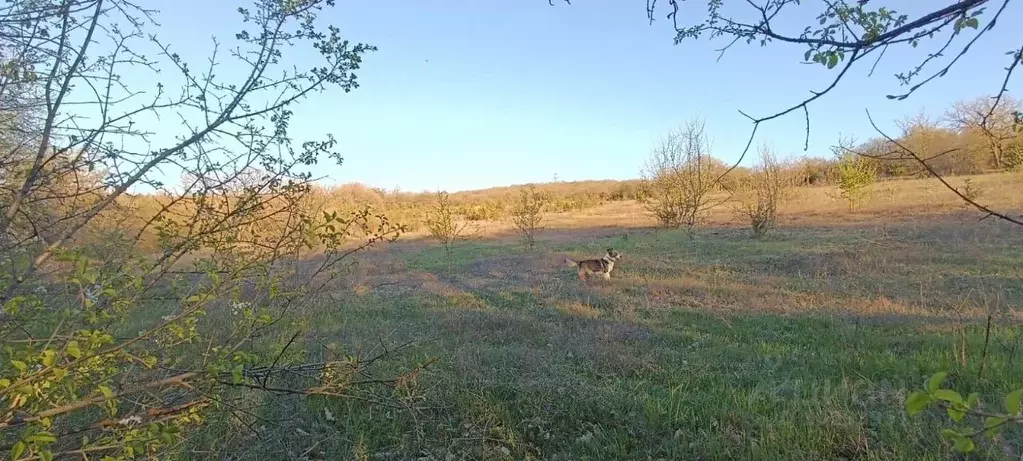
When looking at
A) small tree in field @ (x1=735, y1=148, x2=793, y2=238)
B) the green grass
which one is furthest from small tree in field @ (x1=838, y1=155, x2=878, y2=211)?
the green grass

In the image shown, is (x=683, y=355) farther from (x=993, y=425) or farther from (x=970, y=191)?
(x=970, y=191)

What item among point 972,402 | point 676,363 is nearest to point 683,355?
point 676,363

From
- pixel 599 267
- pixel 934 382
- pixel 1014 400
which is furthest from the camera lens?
pixel 599 267

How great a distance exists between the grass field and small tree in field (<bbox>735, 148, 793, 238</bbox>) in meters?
4.50

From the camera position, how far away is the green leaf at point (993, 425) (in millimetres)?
803

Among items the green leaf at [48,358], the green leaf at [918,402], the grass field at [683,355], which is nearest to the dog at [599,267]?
the grass field at [683,355]

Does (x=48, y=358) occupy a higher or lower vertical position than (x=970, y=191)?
higher

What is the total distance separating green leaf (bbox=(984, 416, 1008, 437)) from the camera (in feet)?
2.63

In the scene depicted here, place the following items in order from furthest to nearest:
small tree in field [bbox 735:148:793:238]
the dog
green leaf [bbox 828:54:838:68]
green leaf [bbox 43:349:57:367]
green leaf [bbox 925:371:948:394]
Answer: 1. small tree in field [bbox 735:148:793:238]
2. the dog
3. green leaf [bbox 828:54:838:68]
4. green leaf [bbox 43:349:57:367]
5. green leaf [bbox 925:371:948:394]

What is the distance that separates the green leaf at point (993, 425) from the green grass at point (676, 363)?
2.27m

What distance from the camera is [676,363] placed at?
536cm

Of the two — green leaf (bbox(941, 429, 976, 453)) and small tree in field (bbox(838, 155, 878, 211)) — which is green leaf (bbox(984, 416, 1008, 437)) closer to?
green leaf (bbox(941, 429, 976, 453))

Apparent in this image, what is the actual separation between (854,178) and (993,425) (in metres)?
26.2

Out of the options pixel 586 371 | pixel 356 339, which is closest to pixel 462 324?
pixel 356 339
